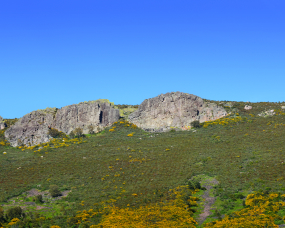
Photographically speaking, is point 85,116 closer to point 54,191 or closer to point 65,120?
point 65,120

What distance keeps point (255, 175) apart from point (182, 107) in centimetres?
4694

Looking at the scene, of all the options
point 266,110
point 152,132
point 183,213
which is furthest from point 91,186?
point 266,110

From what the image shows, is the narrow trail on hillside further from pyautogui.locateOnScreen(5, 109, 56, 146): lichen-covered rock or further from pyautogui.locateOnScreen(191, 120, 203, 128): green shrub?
pyautogui.locateOnScreen(5, 109, 56, 146): lichen-covered rock

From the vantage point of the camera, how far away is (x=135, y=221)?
3186cm

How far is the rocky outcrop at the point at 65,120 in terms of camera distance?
90.5m

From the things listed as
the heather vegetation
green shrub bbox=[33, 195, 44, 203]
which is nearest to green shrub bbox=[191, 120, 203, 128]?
the heather vegetation

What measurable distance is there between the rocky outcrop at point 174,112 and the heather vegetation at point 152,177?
12.7ft

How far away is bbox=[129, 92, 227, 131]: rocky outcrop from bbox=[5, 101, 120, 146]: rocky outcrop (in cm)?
906

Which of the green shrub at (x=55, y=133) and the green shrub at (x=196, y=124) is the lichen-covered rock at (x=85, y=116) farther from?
the green shrub at (x=196, y=124)

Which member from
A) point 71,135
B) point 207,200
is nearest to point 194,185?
point 207,200

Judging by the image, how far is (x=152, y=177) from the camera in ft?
160

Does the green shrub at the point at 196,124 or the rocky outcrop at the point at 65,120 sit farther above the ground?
the rocky outcrop at the point at 65,120

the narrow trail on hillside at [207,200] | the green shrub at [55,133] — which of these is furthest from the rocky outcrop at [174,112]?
the narrow trail on hillside at [207,200]

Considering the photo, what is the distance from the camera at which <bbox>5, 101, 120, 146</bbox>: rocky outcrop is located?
90.5 m
